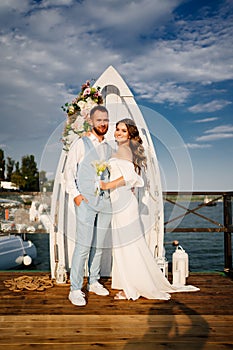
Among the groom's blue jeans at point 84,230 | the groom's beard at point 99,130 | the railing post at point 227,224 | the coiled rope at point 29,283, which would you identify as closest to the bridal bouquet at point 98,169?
the groom's blue jeans at point 84,230

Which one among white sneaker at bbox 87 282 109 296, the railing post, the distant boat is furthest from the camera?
the distant boat

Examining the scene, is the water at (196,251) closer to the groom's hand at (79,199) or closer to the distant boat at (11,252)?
the distant boat at (11,252)

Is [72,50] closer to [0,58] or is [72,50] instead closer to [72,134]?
[0,58]

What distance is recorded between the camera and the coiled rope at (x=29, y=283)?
3.44 m

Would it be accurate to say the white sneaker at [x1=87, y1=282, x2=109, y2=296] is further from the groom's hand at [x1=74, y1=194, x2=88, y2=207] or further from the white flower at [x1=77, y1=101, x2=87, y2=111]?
the white flower at [x1=77, y1=101, x2=87, y2=111]

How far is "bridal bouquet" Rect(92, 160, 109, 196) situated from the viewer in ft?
9.87

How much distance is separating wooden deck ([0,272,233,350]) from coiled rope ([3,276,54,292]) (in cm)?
8

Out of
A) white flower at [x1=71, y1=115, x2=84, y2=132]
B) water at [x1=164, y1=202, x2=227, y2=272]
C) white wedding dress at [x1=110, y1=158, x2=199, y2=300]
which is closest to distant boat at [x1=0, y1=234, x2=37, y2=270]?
white flower at [x1=71, y1=115, x2=84, y2=132]

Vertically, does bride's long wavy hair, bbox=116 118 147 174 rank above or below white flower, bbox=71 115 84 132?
below

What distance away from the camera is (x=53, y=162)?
3.34 metres

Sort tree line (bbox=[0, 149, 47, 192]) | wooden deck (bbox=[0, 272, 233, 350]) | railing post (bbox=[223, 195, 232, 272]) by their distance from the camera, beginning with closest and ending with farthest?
wooden deck (bbox=[0, 272, 233, 350]), railing post (bbox=[223, 195, 232, 272]), tree line (bbox=[0, 149, 47, 192])

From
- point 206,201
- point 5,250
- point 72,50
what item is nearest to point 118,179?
point 206,201

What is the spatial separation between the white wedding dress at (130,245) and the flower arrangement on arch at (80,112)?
0.52m

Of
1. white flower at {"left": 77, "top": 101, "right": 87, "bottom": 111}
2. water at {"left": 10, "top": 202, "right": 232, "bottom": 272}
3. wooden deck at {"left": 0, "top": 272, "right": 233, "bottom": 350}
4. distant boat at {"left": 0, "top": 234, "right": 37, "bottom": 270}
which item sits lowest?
water at {"left": 10, "top": 202, "right": 232, "bottom": 272}
